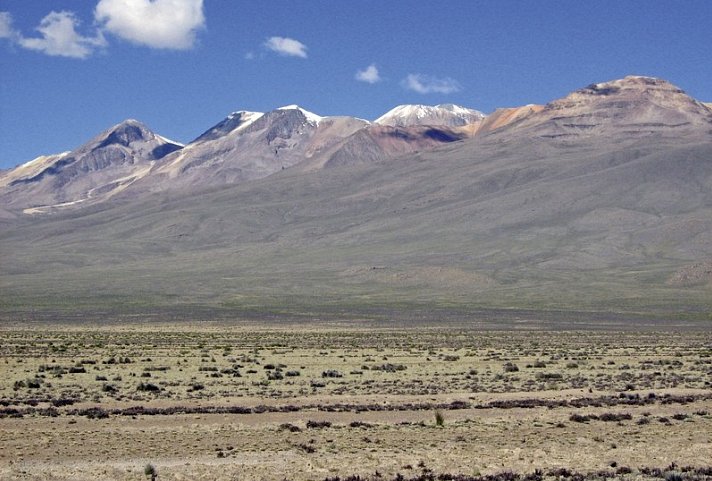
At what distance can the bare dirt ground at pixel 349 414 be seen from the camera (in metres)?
19.6

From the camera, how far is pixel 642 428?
2361cm

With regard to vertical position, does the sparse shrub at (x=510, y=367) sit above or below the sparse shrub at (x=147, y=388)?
above

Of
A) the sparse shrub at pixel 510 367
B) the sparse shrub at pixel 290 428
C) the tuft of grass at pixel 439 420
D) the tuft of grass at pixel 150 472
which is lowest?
the tuft of grass at pixel 150 472

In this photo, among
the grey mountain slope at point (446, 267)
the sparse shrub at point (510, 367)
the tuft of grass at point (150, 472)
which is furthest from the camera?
the grey mountain slope at point (446, 267)

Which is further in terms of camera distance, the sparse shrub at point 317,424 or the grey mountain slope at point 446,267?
the grey mountain slope at point 446,267

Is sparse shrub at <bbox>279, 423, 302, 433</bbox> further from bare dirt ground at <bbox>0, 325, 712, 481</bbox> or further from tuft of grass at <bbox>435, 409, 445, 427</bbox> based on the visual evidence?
tuft of grass at <bbox>435, 409, 445, 427</bbox>

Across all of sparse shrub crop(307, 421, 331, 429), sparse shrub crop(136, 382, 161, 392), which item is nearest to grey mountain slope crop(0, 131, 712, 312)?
sparse shrub crop(136, 382, 161, 392)

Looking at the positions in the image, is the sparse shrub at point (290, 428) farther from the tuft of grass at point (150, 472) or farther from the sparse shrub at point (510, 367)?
the sparse shrub at point (510, 367)

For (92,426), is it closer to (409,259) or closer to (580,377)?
(580,377)

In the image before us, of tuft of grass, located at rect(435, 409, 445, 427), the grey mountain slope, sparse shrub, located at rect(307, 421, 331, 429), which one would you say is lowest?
sparse shrub, located at rect(307, 421, 331, 429)

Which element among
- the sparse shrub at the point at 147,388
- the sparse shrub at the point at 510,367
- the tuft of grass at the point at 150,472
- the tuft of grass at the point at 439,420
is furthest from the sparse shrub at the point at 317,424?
the sparse shrub at the point at 510,367

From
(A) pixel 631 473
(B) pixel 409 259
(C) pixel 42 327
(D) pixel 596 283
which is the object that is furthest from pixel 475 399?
(B) pixel 409 259

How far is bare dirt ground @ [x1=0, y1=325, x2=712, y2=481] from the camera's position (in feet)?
64.3

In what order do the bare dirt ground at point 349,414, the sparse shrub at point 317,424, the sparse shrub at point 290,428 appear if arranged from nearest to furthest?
the bare dirt ground at point 349,414 < the sparse shrub at point 290,428 < the sparse shrub at point 317,424
